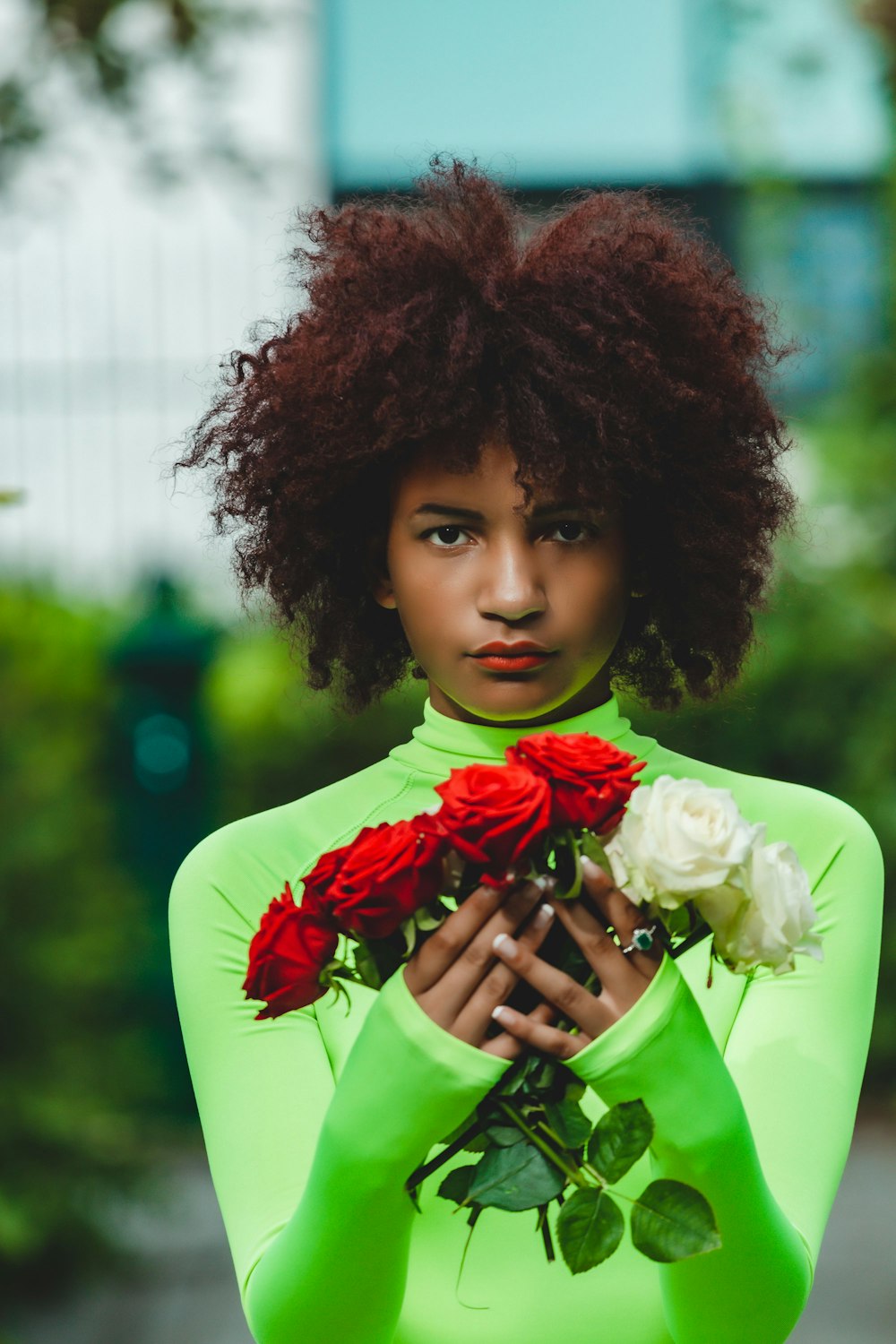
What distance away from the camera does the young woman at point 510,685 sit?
1.72 metres

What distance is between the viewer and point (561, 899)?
159cm

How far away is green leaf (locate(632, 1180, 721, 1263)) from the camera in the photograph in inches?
62.2

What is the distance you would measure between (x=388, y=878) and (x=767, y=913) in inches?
14.3

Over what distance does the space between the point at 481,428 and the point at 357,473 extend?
198mm

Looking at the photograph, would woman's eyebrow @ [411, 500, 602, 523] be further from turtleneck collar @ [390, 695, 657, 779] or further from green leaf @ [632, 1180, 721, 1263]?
green leaf @ [632, 1180, 721, 1263]

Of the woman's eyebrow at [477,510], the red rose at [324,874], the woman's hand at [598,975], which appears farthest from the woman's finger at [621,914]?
the woman's eyebrow at [477,510]

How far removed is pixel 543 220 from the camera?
2.31 meters

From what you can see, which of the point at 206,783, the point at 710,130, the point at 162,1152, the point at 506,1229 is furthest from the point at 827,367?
the point at 506,1229

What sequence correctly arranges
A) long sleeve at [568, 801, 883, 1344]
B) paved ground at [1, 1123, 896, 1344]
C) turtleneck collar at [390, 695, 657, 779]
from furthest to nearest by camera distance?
paved ground at [1, 1123, 896, 1344] → turtleneck collar at [390, 695, 657, 779] → long sleeve at [568, 801, 883, 1344]

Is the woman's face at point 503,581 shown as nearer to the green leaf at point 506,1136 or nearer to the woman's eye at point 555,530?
the woman's eye at point 555,530

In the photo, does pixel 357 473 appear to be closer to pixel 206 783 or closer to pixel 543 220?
pixel 543 220

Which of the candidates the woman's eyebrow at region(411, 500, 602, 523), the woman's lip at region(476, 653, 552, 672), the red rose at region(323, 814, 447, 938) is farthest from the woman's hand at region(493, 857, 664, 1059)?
the woman's eyebrow at region(411, 500, 602, 523)

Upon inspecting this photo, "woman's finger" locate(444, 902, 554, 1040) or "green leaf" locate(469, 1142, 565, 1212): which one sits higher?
"woman's finger" locate(444, 902, 554, 1040)

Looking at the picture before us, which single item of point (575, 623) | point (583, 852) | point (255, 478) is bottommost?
point (583, 852)
